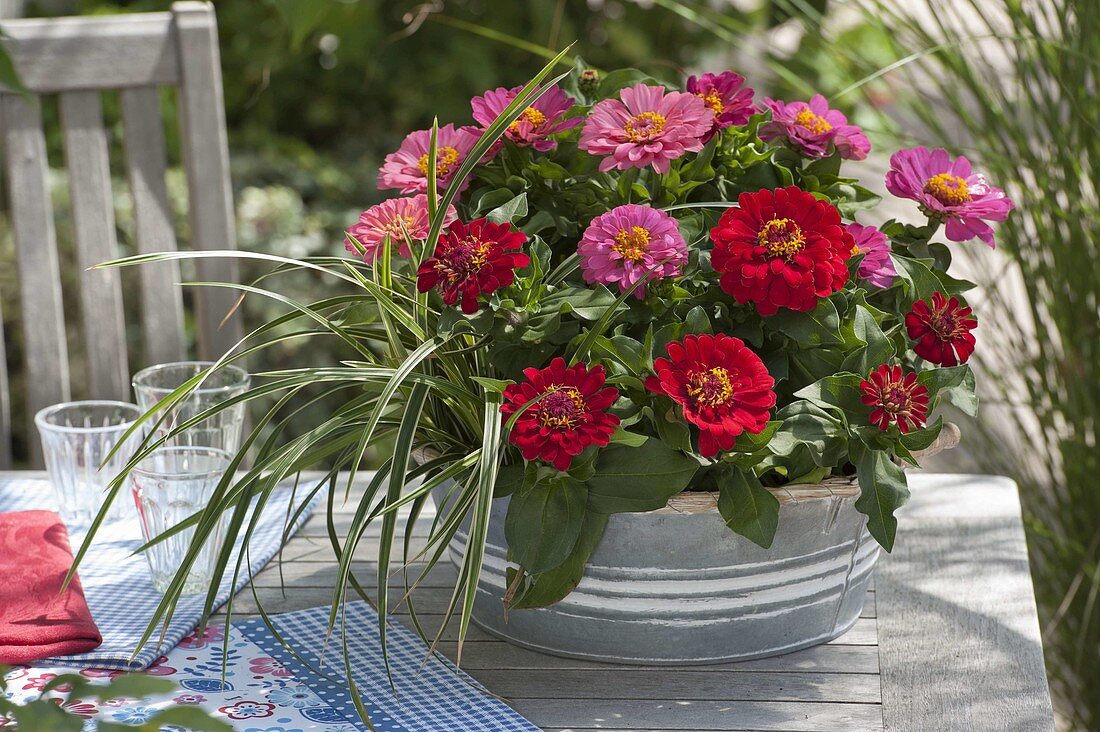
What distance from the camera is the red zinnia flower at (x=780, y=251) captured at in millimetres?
785

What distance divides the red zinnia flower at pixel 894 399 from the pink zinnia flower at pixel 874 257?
0.33 ft

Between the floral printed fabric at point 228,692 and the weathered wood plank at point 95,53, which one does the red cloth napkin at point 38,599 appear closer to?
the floral printed fabric at point 228,692

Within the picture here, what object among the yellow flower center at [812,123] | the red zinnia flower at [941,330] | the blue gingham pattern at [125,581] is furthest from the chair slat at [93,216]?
the red zinnia flower at [941,330]

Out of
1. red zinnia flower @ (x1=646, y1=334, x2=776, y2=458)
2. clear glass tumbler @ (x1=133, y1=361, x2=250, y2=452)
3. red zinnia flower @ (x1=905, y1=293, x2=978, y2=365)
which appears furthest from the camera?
clear glass tumbler @ (x1=133, y1=361, x2=250, y2=452)

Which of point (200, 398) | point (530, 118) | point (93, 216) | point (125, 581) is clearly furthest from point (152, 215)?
point (530, 118)

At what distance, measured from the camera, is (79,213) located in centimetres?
149

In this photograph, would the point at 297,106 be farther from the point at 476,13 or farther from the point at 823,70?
the point at 823,70

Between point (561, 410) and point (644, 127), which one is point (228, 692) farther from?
point (644, 127)

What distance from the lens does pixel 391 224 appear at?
3.04 ft

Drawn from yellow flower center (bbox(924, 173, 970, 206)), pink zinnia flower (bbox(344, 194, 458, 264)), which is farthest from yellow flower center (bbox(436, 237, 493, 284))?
yellow flower center (bbox(924, 173, 970, 206))

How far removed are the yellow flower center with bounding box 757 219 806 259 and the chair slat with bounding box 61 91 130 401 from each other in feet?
3.04

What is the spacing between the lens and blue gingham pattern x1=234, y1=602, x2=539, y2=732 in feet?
2.66

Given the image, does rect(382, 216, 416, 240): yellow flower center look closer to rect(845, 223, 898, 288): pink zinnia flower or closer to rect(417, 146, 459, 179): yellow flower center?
rect(417, 146, 459, 179): yellow flower center

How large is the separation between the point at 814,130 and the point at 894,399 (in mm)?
253
